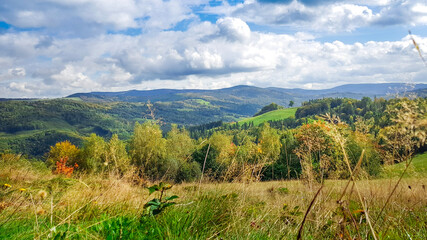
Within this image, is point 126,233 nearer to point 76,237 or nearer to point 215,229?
point 76,237

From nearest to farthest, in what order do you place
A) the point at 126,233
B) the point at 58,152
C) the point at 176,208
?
1. the point at 126,233
2. the point at 176,208
3. the point at 58,152

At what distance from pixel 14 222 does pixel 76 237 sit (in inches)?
58.8

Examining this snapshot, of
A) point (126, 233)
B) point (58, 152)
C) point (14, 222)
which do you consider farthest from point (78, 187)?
point (58, 152)

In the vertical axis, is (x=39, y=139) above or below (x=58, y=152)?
below

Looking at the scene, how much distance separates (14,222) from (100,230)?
149 cm

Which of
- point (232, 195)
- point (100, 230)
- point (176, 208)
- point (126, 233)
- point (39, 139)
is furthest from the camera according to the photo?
point (39, 139)

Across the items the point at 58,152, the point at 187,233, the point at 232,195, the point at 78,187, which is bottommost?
the point at 58,152

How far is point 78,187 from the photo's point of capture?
621 centimetres

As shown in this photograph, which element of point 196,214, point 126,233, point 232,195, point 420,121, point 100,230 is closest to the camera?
point 420,121

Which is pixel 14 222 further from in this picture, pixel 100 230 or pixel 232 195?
pixel 232 195

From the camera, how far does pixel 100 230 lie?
283 centimetres

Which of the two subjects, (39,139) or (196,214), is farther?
(39,139)

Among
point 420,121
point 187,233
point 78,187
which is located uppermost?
point 420,121

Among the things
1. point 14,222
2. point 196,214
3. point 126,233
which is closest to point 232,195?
point 196,214
